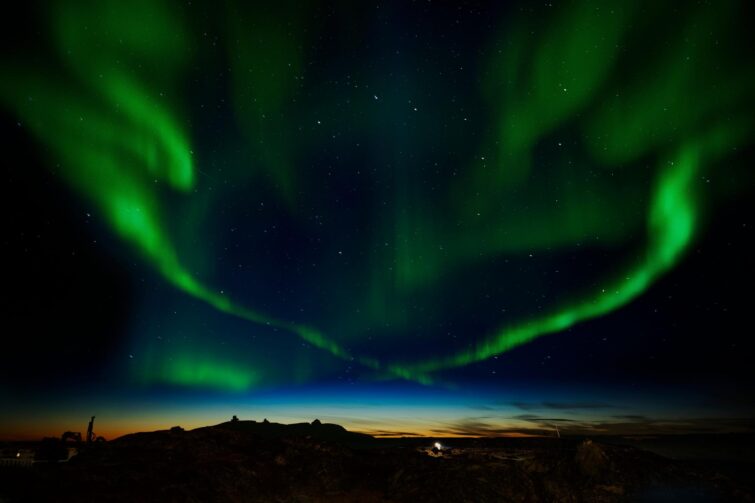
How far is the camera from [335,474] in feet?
84.3

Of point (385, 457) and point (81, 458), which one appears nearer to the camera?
point (81, 458)

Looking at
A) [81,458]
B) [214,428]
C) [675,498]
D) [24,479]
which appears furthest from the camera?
[214,428]

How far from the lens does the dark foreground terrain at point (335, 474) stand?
21.9m

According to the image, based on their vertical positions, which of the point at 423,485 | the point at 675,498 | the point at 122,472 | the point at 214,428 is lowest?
the point at 675,498

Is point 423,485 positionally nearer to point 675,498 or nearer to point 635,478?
point 635,478

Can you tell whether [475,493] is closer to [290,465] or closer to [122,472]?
[290,465]

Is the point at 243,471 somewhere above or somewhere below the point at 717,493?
above

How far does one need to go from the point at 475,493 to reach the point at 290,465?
991 cm

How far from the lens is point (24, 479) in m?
21.4

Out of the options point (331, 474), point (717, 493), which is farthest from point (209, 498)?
point (717, 493)

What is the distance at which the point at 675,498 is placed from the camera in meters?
25.0

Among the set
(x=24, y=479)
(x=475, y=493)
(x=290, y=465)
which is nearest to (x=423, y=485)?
(x=475, y=493)

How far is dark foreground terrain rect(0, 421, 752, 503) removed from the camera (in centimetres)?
2188

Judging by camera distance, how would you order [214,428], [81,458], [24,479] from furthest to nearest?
[214,428], [81,458], [24,479]
